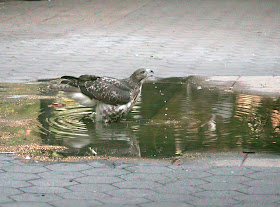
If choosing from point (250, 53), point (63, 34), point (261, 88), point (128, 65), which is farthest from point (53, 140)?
point (63, 34)

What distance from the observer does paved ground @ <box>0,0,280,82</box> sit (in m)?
12.2

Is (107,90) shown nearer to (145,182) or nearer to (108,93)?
(108,93)

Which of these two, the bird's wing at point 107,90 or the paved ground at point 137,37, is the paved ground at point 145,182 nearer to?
the bird's wing at point 107,90

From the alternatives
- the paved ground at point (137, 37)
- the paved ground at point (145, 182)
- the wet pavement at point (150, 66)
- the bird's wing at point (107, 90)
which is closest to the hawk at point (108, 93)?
the bird's wing at point (107, 90)

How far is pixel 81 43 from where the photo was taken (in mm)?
14961

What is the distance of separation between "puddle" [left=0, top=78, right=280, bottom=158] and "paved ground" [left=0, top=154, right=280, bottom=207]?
39 centimetres

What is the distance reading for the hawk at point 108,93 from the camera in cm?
802

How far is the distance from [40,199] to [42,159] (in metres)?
1.17

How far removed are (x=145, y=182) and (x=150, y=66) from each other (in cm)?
657

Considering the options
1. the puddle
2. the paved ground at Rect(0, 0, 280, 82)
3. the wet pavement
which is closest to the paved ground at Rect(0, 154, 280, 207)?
the wet pavement

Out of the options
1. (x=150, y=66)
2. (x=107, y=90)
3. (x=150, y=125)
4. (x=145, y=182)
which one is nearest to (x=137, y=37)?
(x=150, y=66)

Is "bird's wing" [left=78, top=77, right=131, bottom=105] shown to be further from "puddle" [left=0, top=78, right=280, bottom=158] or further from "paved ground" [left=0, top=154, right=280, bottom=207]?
"paved ground" [left=0, top=154, right=280, bottom=207]

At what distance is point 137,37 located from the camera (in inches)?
626

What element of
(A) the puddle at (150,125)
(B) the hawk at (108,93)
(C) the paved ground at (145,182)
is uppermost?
(B) the hawk at (108,93)
